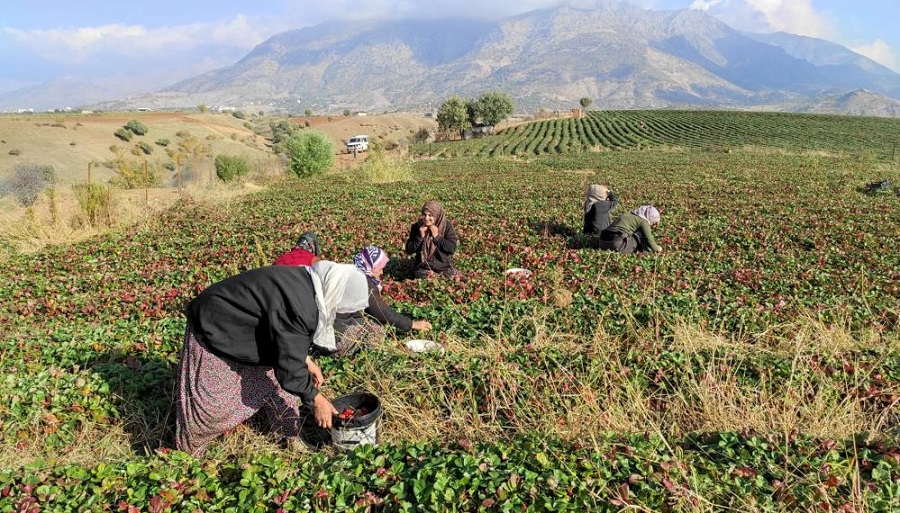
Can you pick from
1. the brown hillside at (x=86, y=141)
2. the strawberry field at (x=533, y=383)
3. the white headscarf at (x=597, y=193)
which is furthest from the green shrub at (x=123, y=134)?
the white headscarf at (x=597, y=193)

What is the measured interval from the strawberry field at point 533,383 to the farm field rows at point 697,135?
107 ft

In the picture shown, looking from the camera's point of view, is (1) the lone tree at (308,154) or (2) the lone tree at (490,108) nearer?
(1) the lone tree at (308,154)

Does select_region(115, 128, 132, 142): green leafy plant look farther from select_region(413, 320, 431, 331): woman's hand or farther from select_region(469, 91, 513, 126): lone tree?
select_region(413, 320, 431, 331): woman's hand

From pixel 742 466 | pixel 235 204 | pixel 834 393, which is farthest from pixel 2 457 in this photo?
pixel 235 204

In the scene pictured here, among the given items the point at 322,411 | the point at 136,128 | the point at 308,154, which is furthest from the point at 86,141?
the point at 322,411

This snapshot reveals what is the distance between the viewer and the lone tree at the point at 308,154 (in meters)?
25.3

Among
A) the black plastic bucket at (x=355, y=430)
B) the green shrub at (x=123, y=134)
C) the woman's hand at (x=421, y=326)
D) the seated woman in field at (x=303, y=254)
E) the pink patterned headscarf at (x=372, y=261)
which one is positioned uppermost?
the green shrub at (x=123, y=134)

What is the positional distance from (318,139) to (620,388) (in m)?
24.0

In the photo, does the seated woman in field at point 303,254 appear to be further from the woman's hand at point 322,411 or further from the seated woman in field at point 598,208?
the seated woman in field at point 598,208

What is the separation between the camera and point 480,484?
2771mm

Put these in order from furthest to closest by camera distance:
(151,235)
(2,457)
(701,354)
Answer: (151,235)
(701,354)
(2,457)

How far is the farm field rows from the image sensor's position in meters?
40.2

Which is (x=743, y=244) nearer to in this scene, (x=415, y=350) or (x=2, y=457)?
(x=415, y=350)

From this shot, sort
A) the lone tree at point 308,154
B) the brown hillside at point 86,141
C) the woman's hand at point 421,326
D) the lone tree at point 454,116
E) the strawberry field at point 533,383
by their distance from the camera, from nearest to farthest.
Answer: the strawberry field at point 533,383 → the woman's hand at point 421,326 → the lone tree at point 308,154 → the brown hillside at point 86,141 → the lone tree at point 454,116
